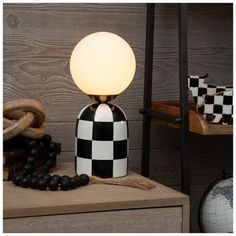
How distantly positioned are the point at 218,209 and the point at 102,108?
1.31ft

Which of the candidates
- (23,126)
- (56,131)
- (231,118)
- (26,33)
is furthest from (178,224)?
(26,33)

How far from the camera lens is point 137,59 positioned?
167 cm

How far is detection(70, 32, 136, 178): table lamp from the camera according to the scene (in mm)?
1312

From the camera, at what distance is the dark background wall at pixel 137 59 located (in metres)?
1.57

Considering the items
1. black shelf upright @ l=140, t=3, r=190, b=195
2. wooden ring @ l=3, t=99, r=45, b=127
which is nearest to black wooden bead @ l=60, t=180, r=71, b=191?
wooden ring @ l=3, t=99, r=45, b=127

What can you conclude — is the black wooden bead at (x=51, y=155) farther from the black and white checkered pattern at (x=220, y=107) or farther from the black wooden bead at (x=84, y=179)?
the black and white checkered pattern at (x=220, y=107)

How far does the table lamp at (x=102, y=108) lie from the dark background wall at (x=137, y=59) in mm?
251

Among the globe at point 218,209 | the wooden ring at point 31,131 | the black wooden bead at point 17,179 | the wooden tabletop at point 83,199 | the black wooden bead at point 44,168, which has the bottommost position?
the globe at point 218,209

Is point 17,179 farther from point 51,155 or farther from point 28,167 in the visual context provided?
point 51,155

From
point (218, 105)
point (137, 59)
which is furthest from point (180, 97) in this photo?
point (137, 59)

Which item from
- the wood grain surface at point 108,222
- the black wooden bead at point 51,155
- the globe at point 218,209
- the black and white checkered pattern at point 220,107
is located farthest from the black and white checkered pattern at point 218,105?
the black wooden bead at point 51,155

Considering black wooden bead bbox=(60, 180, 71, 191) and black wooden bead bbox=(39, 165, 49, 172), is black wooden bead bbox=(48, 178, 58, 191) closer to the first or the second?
black wooden bead bbox=(60, 180, 71, 191)

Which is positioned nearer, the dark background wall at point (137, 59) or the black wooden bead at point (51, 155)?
the black wooden bead at point (51, 155)

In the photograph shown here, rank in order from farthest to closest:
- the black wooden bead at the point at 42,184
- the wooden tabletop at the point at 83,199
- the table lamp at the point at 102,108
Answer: the table lamp at the point at 102,108
the black wooden bead at the point at 42,184
the wooden tabletop at the point at 83,199
